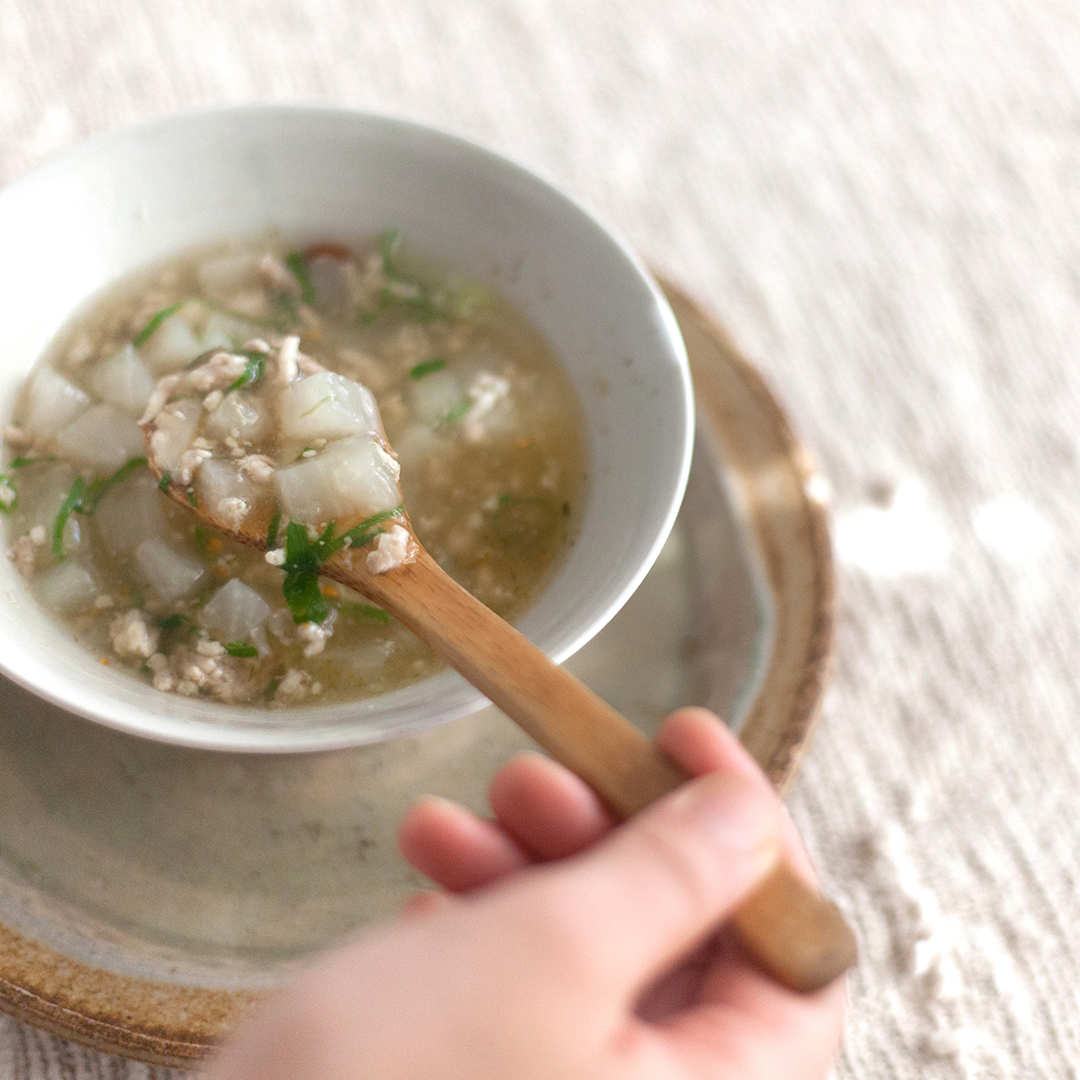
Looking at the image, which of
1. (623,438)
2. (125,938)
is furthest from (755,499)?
(125,938)

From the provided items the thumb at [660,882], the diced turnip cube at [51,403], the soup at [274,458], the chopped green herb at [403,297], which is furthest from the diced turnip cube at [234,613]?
the thumb at [660,882]

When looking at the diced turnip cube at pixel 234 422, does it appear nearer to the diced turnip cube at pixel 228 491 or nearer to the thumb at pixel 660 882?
the diced turnip cube at pixel 228 491

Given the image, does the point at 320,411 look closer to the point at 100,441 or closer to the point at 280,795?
the point at 100,441

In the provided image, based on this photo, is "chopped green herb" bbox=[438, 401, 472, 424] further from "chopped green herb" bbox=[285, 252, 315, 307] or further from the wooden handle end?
the wooden handle end

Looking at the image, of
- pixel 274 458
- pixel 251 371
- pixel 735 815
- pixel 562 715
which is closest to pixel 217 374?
pixel 251 371

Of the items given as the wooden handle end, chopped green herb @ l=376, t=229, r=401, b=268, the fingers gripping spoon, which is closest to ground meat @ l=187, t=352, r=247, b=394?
the fingers gripping spoon

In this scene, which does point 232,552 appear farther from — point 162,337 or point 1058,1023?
point 1058,1023
